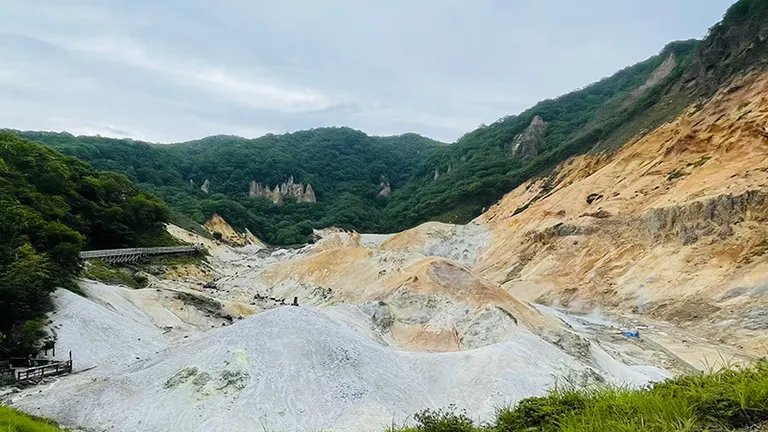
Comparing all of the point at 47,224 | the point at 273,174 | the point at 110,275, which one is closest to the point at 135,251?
the point at 110,275

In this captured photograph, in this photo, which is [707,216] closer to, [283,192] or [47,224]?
[47,224]

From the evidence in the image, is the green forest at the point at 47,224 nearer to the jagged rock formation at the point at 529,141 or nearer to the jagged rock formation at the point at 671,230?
the jagged rock formation at the point at 671,230

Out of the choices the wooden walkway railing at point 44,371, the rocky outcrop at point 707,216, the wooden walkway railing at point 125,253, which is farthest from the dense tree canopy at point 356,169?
the wooden walkway railing at point 44,371

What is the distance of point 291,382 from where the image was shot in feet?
42.6

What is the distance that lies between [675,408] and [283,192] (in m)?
133

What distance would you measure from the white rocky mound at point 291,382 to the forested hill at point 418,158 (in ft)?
131

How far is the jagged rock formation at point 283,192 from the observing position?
134 meters

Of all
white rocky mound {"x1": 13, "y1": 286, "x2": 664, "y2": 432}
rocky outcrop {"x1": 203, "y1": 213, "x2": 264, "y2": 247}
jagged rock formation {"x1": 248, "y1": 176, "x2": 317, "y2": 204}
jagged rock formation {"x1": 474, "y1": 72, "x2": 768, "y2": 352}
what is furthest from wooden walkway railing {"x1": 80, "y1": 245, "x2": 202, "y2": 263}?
jagged rock formation {"x1": 248, "y1": 176, "x2": 317, "y2": 204}

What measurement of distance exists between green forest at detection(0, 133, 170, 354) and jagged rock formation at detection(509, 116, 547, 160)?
6919 cm

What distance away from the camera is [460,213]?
81.4 metres

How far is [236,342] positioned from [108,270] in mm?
21834

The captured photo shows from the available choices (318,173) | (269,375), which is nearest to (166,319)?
(269,375)

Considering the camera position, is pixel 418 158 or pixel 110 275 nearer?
pixel 110 275

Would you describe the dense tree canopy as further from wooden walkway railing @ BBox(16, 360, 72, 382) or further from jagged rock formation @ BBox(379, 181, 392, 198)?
wooden walkway railing @ BBox(16, 360, 72, 382)
